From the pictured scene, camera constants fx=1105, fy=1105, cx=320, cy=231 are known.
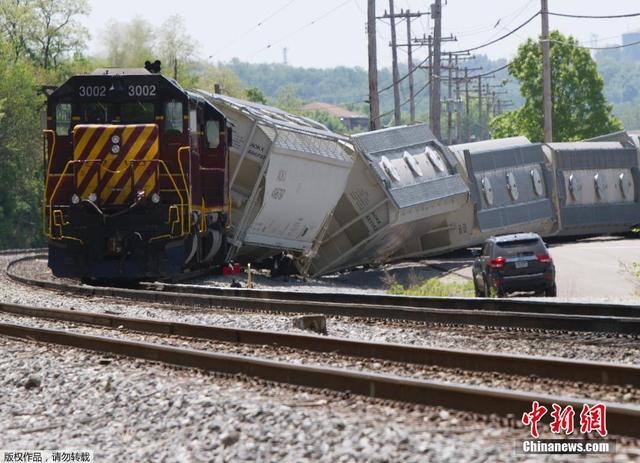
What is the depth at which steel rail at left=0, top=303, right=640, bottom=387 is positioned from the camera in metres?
8.12

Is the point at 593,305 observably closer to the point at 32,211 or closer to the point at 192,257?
the point at 192,257

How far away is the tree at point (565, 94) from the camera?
262 feet

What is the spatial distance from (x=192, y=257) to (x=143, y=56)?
58949mm

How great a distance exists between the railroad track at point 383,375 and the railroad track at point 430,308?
2.80 m

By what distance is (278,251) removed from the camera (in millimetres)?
29094

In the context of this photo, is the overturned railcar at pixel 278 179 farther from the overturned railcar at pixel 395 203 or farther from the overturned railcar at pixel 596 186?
the overturned railcar at pixel 596 186

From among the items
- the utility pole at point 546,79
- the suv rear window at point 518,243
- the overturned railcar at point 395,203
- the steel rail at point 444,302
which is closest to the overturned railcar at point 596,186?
the utility pole at point 546,79

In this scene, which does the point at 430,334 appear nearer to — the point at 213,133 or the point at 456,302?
the point at 456,302

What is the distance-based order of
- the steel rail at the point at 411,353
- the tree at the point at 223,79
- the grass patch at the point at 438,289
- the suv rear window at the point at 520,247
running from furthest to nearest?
1. the tree at the point at 223,79
2. the grass patch at the point at 438,289
3. the suv rear window at the point at 520,247
4. the steel rail at the point at 411,353

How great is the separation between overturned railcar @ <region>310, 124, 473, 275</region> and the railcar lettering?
10252 mm

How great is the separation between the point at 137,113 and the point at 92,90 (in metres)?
0.90

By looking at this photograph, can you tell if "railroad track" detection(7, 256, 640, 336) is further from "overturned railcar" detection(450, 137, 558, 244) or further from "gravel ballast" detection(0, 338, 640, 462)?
"overturned railcar" detection(450, 137, 558, 244)

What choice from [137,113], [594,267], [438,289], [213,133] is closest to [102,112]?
[137,113]

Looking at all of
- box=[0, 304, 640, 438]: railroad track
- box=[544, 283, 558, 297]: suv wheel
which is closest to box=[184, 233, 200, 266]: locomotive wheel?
box=[544, 283, 558, 297]: suv wheel
